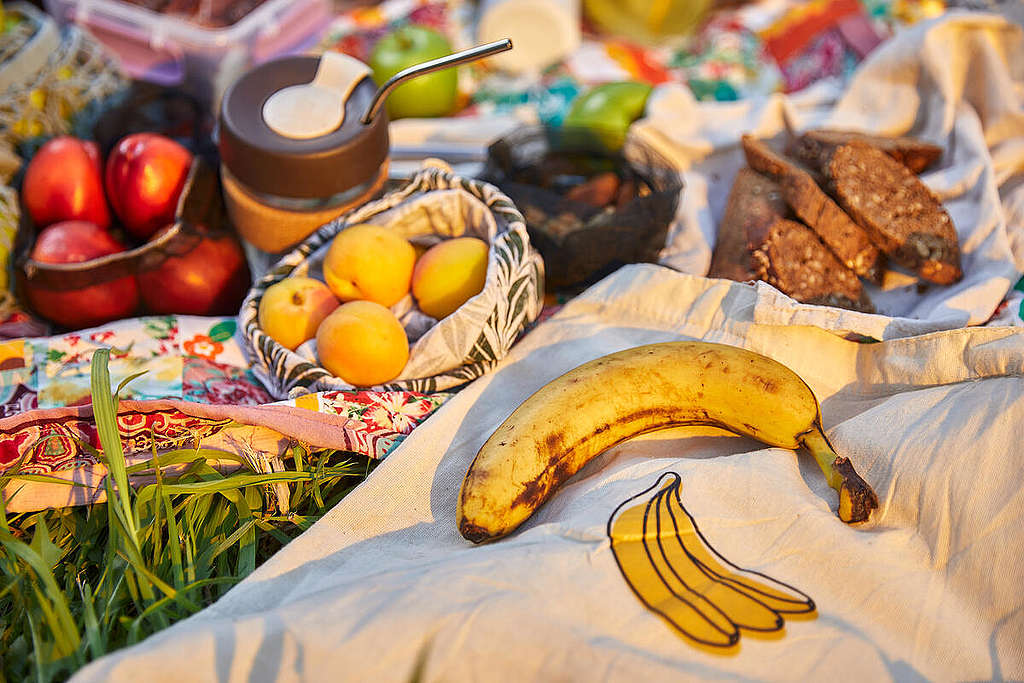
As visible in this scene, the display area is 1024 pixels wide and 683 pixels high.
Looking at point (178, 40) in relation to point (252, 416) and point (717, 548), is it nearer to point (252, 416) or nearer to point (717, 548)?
point (252, 416)

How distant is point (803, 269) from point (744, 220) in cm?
16

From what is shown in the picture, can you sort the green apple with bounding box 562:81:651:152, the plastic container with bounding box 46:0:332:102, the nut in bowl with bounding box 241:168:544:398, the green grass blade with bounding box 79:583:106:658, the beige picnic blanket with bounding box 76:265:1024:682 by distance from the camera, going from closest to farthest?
the beige picnic blanket with bounding box 76:265:1024:682, the green grass blade with bounding box 79:583:106:658, the nut in bowl with bounding box 241:168:544:398, the green apple with bounding box 562:81:651:152, the plastic container with bounding box 46:0:332:102

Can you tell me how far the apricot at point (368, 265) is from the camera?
118cm

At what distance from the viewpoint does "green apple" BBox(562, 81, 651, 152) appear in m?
1.68

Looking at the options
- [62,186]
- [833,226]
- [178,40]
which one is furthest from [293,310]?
[178,40]

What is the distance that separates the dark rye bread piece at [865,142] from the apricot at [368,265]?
0.85 m

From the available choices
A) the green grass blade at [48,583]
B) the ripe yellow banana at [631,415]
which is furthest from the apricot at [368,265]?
the green grass blade at [48,583]

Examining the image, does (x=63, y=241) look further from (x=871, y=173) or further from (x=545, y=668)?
(x=871, y=173)

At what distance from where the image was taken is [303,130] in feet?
4.16

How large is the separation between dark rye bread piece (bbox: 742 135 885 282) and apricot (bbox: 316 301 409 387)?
0.76 metres

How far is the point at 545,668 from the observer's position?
68 cm

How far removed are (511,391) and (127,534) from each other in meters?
0.55

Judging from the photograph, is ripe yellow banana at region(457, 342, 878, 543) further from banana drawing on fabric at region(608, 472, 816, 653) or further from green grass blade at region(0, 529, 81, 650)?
green grass blade at region(0, 529, 81, 650)

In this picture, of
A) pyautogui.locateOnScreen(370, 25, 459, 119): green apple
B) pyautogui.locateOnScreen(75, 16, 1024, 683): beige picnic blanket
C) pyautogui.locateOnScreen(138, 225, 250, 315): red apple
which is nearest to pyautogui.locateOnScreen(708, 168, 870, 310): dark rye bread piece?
pyautogui.locateOnScreen(75, 16, 1024, 683): beige picnic blanket
